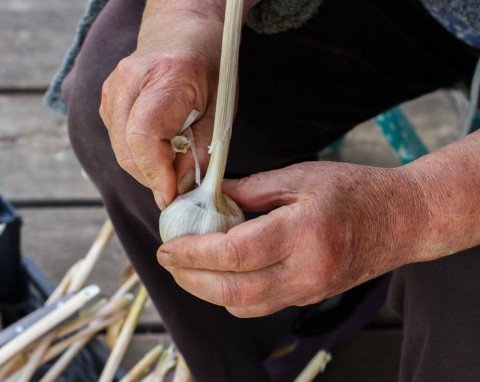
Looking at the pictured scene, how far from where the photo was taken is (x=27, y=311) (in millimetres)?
881

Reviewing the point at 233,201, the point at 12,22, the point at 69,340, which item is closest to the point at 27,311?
the point at 69,340

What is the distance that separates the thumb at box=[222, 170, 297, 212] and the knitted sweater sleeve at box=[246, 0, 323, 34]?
0.22 metres

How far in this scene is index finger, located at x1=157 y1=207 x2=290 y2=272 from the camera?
0.44 m

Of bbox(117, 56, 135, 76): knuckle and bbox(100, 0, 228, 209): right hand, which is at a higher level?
bbox(117, 56, 135, 76): knuckle

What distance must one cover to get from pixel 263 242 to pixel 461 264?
19cm

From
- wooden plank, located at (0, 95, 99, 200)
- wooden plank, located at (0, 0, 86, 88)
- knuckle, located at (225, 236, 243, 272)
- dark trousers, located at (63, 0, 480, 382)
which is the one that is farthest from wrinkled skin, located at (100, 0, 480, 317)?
wooden plank, located at (0, 0, 86, 88)

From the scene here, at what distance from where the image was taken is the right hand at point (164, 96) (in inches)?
19.1

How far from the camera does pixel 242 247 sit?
44 cm

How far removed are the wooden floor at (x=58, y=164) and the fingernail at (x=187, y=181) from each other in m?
0.46

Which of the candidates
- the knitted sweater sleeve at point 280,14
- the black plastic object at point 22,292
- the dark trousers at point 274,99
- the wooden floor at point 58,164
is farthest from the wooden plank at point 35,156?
the knitted sweater sleeve at point 280,14

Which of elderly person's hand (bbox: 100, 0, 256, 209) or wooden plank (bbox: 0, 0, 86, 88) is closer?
elderly person's hand (bbox: 100, 0, 256, 209)

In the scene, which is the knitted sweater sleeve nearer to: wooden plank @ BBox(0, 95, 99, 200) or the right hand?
the right hand

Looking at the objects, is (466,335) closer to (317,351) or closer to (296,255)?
(296,255)

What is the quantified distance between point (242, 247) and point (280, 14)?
289 mm
